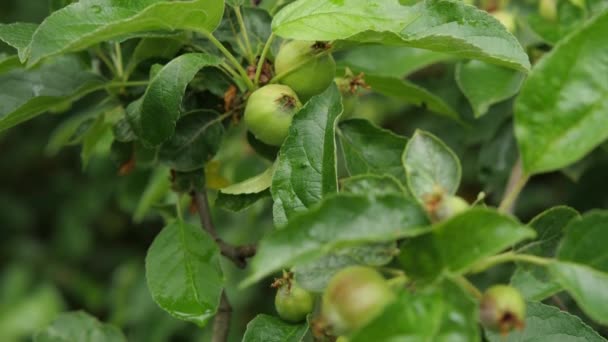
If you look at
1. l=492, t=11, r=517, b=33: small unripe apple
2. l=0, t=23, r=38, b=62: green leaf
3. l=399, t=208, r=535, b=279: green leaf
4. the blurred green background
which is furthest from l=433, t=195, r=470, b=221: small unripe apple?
l=492, t=11, r=517, b=33: small unripe apple

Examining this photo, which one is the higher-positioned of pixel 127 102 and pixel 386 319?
pixel 386 319

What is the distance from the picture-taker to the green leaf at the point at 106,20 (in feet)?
4.00

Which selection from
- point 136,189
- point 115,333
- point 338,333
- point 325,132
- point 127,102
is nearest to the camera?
point 338,333

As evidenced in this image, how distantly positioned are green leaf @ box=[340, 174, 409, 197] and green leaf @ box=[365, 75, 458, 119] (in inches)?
22.1

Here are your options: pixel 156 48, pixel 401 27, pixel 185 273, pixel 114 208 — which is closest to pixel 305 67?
pixel 401 27

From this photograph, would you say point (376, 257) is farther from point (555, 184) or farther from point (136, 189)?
point (555, 184)

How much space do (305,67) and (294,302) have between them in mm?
399

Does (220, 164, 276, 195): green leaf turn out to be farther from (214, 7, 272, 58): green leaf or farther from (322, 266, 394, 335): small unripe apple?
Answer: (322, 266, 394, 335): small unripe apple

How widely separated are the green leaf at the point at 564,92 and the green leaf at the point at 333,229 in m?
0.20

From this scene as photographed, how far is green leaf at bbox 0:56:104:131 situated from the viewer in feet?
5.07

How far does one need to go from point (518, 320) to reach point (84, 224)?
10.1ft

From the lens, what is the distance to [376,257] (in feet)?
3.55

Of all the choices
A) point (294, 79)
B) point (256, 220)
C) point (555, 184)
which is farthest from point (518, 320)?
point (555, 184)

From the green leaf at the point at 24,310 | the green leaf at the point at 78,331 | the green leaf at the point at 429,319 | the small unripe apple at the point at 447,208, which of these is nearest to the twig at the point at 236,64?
the small unripe apple at the point at 447,208
